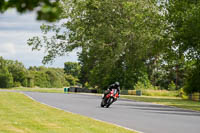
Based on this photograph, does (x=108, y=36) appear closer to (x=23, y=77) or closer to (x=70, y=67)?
(x=23, y=77)

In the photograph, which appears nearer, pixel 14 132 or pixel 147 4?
pixel 14 132

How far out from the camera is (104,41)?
1935 inches

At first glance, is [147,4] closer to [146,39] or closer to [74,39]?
[146,39]

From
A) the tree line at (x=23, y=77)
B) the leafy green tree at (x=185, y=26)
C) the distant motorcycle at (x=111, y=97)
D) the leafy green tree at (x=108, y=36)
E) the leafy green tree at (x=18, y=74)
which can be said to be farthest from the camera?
the leafy green tree at (x=18, y=74)

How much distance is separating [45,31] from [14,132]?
142 ft

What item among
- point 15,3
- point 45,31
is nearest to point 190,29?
point 45,31

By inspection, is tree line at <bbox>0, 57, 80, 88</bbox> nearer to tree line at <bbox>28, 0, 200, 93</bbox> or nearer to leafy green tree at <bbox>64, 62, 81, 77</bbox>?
tree line at <bbox>28, 0, 200, 93</bbox>

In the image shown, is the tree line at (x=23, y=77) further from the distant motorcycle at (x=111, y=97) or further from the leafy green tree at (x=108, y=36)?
the distant motorcycle at (x=111, y=97)

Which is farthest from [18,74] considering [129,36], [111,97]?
[111,97]

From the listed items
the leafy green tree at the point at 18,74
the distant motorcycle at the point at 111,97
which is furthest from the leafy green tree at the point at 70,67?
the distant motorcycle at the point at 111,97

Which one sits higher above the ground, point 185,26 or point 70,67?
point 70,67

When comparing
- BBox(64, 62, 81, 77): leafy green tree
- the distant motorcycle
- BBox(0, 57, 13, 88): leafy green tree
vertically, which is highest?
BBox(64, 62, 81, 77): leafy green tree

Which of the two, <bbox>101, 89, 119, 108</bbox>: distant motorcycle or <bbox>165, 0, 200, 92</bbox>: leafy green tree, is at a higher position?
<bbox>165, 0, 200, 92</bbox>: leafy green tree

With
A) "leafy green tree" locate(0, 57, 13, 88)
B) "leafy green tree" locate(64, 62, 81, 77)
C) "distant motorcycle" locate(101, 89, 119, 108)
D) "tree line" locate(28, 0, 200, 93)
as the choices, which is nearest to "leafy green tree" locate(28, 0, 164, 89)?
"tree line" locate(28, 0, 200, 93)
